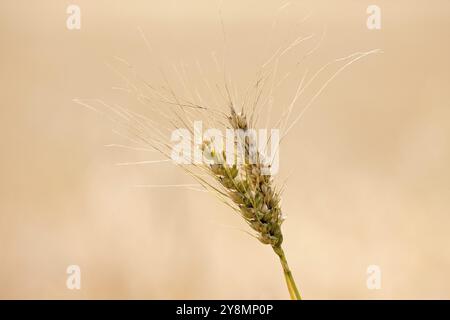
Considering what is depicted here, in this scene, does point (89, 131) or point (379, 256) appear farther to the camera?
point (89, 131)

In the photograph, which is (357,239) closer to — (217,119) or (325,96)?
(325,96)

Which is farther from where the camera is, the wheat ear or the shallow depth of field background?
the shallow depth of field background

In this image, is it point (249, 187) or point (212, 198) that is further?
point (212, 198)

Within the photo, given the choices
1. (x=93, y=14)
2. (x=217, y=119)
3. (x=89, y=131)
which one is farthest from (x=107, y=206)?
(x=217, y=119)

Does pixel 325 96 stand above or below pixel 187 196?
above

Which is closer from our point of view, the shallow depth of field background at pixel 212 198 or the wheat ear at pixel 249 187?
the wheat ear at pixel 249 187

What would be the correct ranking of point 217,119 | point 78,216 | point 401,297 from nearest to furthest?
point 217,119 < point 401,297 < point 78,216

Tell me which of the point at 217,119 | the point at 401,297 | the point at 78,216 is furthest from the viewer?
the point at 78,216
